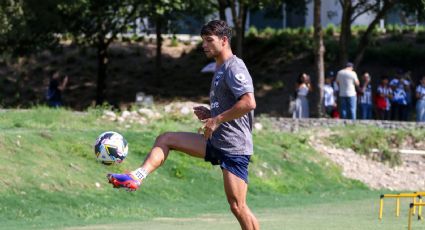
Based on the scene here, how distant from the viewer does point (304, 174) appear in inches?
1161

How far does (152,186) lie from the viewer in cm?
2456

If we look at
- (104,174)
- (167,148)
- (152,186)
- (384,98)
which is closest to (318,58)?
(384,98)

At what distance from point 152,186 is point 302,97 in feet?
39.9

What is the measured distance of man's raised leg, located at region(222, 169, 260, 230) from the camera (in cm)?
1223

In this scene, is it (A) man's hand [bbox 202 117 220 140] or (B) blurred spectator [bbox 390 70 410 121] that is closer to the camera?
(A) man's hand [bbox 202 117 220 140]

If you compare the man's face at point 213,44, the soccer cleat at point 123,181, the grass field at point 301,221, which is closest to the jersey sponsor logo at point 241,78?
the man's face at point 213,44

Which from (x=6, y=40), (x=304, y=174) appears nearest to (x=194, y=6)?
(x=6, y=40)

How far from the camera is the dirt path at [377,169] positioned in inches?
1215

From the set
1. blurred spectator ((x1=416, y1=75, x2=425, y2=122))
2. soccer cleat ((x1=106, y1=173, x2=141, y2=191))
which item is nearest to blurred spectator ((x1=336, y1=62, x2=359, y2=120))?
blurred spectator ((x1=416, y1=75, x2=425, y2=122))

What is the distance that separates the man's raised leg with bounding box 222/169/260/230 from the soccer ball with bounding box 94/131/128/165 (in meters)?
1.08

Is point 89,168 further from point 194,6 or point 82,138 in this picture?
point 194,6

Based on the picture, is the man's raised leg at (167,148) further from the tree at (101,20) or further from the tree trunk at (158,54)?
the tree trunk at (158,54)

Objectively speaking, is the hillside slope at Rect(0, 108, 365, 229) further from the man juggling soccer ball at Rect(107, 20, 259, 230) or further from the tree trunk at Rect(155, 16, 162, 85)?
the tree trunk at Rect(155, 16, 162, 85)

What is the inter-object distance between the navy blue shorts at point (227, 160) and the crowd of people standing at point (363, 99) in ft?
69.6
